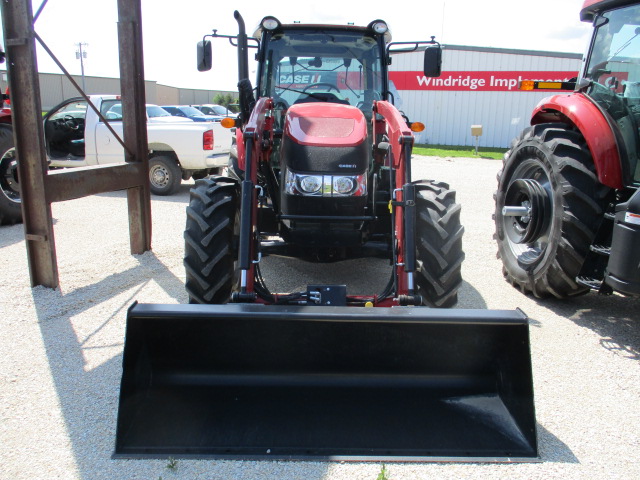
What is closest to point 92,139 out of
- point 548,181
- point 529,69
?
point 548,181

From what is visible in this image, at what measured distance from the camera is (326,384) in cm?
286

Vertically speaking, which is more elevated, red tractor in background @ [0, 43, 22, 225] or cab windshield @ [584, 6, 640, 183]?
cab windshield @ [584, 6, 640, 183]

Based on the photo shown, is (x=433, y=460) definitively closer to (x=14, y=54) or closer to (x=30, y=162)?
(x=30, y=162)

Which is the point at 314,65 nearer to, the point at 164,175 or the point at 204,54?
the point at 204,54

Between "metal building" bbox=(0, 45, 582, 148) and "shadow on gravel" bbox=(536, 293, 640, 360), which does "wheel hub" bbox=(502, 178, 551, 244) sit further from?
"metal building" bbox=(0, 45, 582, 148)

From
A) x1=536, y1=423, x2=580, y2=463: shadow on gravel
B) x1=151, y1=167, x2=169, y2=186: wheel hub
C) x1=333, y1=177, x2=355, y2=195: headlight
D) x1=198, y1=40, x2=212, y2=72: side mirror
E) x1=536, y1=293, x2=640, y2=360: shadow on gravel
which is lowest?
x1=536, y1=293, x2=640, y2=360: shadow on gravel

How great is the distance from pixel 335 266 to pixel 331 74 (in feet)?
6.14

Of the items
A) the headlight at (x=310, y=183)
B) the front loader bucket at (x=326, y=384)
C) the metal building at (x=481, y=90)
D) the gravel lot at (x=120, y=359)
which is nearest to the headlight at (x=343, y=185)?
the headlight at (x=310, y=183)

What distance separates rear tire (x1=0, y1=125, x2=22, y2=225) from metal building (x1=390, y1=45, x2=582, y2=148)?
60.3ft

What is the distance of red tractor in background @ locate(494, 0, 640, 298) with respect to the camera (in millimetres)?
3928

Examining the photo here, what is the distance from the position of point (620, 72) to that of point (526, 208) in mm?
1293

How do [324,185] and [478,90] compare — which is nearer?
[324,185]

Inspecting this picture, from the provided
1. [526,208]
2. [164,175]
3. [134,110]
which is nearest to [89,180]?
[134,110]

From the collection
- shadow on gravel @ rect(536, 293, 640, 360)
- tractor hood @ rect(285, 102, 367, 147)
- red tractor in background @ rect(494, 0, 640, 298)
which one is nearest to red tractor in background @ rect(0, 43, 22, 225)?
tractor hood @ rect(285, 102, 367, 147)
